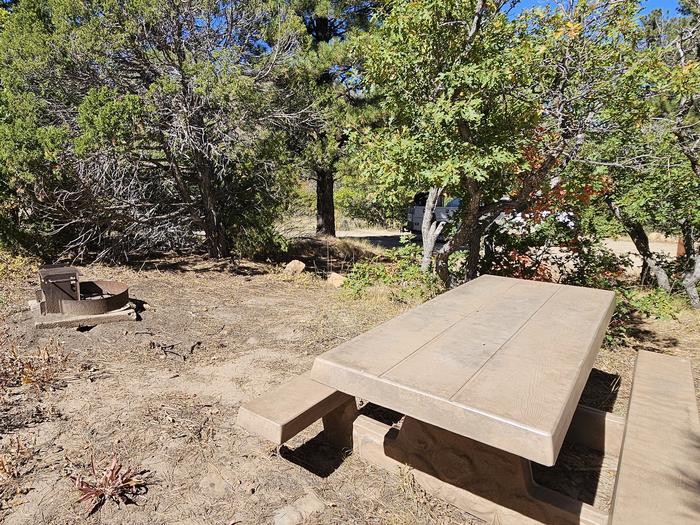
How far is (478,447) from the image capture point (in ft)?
6.79

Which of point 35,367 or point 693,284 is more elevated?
point 35,367

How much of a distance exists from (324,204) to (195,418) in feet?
29.1

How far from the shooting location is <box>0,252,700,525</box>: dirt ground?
2.15m

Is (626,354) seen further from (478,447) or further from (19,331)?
(19,331)

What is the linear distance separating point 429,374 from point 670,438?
1.10m

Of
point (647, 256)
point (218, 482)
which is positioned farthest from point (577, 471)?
point (647, 256)

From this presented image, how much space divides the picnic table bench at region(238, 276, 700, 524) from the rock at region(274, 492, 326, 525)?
38cm

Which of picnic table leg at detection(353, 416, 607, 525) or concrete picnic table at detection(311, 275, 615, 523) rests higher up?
concrete picnic table at detection(311, 275, 615, 523)

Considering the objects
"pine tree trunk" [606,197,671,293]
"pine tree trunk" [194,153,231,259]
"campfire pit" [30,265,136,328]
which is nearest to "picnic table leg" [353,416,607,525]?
"campfire pit" [30,265,136,328]

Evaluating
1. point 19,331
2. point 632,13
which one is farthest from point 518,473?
point 19,331

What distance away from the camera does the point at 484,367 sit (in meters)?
1.79

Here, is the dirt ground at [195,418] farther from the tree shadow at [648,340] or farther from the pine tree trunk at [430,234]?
the pine tree trunk at [430,234]

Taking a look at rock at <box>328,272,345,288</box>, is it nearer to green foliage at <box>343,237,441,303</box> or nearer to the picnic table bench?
green foliage at <box>343,237,441,303</box>

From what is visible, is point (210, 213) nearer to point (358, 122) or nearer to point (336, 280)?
point (336, 280)
